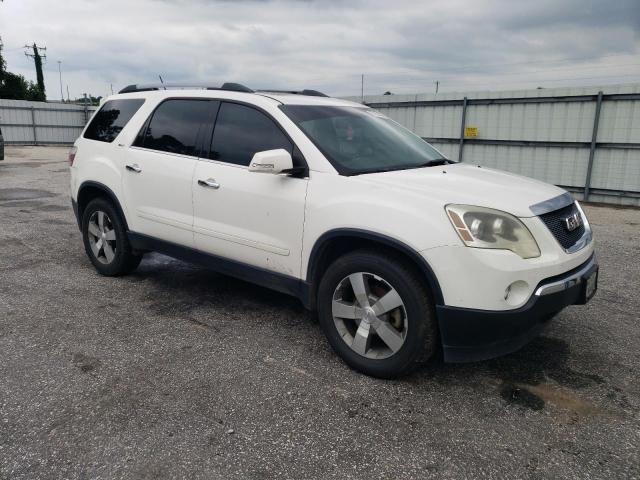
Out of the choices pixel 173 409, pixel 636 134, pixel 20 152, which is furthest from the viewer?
pixel 20 152

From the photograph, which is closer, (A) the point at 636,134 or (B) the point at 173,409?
(B) the point at 173,409

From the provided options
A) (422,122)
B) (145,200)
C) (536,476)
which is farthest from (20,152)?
(536,476)

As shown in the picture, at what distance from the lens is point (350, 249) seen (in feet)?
11.2

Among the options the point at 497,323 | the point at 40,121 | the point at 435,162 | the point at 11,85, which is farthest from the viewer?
the point at 11,85

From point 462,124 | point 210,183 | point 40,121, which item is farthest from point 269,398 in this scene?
point 40,121

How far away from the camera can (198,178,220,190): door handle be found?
394 cm

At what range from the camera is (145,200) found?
15.0ft

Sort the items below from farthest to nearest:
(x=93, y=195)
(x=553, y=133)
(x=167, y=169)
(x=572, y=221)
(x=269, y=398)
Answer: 1. (x=553, y=133)
2. (x=93, y=195)
3. (x=167, y=169)
4. (x=572, y=221)
5. (x=269, y=398)

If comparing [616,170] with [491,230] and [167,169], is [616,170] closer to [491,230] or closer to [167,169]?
[491,230]

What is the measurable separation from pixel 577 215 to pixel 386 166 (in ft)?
4.29

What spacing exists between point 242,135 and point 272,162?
71 cm

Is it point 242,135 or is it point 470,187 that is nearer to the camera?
point 470,187

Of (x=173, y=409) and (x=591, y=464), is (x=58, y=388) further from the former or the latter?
(x=591, y=464)

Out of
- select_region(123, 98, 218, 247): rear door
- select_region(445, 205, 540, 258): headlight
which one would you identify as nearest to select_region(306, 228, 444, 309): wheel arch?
select_region(445, 205, 540, 258): headlight
